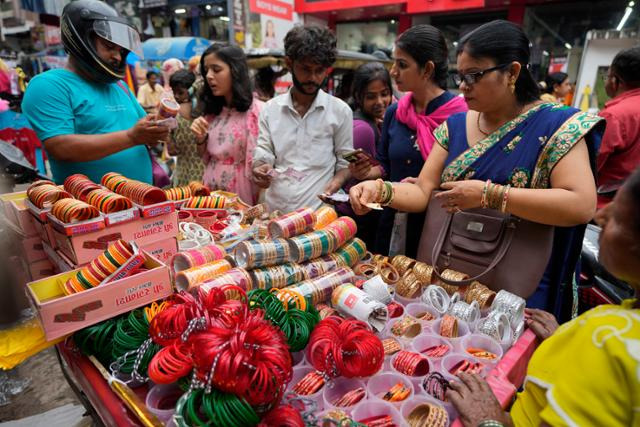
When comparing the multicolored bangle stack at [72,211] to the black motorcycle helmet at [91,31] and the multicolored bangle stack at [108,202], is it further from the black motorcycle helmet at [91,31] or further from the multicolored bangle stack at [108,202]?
the black motorcycle helmet at [91,31]

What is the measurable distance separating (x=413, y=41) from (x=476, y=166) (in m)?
0.90

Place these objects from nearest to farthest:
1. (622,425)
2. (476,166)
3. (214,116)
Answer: (622,425) → (476,166) → (214,116)

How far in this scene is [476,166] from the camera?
1537mm

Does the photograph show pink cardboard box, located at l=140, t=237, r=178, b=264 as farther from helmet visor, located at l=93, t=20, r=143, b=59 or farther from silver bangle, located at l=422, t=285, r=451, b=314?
helmet visor, located at l=93, t=20, r=143, b=59

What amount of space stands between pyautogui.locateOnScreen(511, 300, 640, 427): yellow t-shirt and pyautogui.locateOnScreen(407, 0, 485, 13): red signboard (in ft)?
39.8

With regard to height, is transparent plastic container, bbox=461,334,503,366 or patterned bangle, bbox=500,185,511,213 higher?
patterned bangle, bbox=500,185,511,213

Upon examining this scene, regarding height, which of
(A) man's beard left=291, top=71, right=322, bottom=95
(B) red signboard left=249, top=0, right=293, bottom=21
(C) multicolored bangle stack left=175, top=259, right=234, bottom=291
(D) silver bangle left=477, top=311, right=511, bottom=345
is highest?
(B) red signboard left=249, top=0, right=293, bottom=21

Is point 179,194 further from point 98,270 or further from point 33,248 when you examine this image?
Result: point 98,270

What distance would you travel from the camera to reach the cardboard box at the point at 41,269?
1.77 metres

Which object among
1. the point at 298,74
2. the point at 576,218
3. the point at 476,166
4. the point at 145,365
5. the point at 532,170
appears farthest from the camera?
the point at 298,74

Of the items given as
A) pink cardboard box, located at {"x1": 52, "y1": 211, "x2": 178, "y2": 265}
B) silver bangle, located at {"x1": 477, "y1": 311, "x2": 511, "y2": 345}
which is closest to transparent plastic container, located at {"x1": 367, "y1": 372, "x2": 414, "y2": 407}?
silver bangle, located at {"x1": 477, "y1": 311, "x2": 511, "y2": 345}

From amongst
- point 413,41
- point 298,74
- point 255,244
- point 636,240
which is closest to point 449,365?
point 636,240

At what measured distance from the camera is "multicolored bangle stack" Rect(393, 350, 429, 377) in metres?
1.07

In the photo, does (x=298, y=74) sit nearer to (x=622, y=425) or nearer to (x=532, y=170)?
(x=532, y=170)
